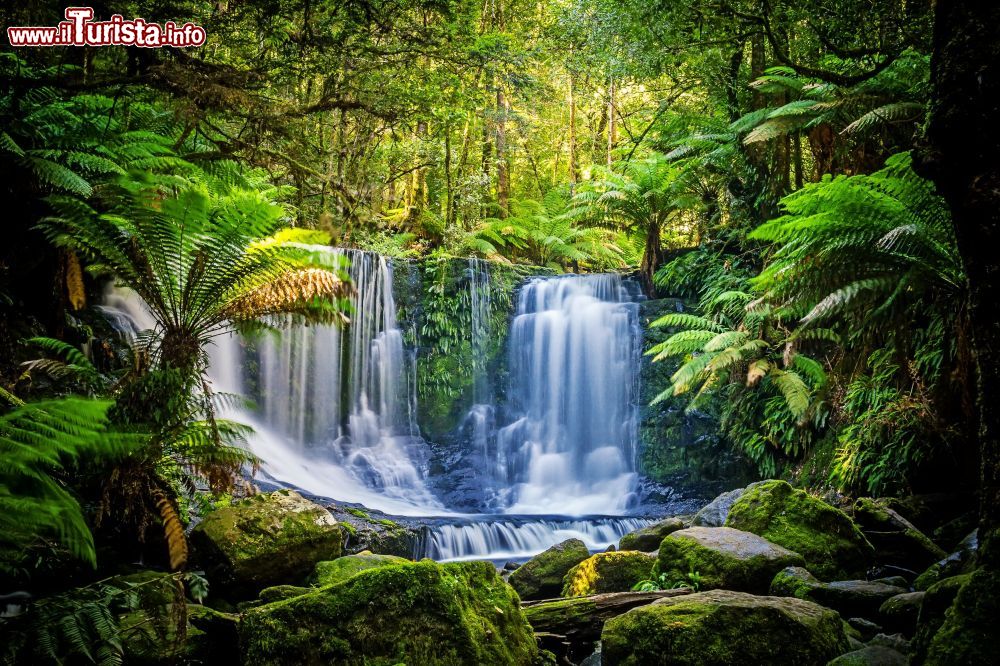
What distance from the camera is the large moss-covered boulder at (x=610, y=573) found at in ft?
14.8

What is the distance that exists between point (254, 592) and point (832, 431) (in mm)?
6250

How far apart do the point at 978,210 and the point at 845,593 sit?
2372mm

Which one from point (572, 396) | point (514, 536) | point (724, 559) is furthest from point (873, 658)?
point (572, 396)

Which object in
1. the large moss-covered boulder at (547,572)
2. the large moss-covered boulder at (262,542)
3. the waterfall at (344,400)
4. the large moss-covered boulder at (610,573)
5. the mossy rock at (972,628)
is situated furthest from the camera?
the waterfall at (344,400)

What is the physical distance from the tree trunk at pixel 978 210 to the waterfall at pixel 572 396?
25.0 ft

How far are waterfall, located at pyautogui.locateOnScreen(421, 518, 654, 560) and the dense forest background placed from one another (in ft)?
6.92

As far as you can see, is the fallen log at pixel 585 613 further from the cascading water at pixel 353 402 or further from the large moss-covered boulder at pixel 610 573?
the cascading water at pixel 353 402

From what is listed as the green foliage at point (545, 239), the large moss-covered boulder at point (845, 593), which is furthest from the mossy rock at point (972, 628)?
the green foliage at point (545, 239)

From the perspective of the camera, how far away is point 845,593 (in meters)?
3.54

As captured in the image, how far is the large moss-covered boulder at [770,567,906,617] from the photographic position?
11.5 ft

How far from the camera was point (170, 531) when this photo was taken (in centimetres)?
358

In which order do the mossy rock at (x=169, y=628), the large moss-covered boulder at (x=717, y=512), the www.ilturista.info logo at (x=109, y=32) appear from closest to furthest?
the mossy rock at (x=169, y=628)
the www.ilturista.info logo at (x=109, y=32)
the large moss-covered boulder at (x=717, y=512)

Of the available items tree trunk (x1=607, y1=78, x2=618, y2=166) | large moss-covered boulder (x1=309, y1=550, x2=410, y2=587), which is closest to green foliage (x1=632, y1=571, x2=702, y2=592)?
large moss-covered boulder (x1=309, y1=550, x2=410, y2=587)

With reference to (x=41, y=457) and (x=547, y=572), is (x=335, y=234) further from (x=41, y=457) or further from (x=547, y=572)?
(x=547, y=572)
